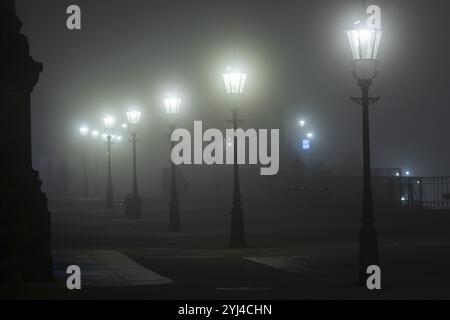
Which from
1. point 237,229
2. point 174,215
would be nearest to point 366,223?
point 237,229

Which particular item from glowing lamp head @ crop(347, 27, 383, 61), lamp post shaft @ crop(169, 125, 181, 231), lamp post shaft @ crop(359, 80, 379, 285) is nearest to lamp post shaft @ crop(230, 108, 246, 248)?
lamp post shaft @ crop(169, 125, 181, 231)

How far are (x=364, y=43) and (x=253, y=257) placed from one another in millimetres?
9865

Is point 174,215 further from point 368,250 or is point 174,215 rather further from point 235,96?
point 368,250

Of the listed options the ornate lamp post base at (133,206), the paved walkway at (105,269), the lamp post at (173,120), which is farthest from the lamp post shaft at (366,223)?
the ornate lamp post base at (133,206)

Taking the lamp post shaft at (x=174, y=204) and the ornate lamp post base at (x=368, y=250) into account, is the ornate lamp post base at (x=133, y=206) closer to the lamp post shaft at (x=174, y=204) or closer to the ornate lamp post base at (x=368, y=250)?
the lamp post shaft at (x=174, y=204)

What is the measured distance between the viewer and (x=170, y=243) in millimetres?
37656

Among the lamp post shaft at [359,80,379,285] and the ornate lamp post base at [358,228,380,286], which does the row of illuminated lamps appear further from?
the ornate lamp post base at [358,228,380,286]

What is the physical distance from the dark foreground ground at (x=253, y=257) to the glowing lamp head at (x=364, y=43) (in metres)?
4.25

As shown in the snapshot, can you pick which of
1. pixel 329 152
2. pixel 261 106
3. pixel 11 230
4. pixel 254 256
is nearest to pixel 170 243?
pixel 254 256

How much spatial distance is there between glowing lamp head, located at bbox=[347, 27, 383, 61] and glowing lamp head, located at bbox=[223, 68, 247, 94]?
11.8 m

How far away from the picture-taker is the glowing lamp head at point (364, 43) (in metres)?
21.9

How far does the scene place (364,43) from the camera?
21.9 meters

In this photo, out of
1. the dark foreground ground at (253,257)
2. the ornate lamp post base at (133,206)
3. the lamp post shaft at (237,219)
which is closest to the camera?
the dark foreground ground at (253,257)
